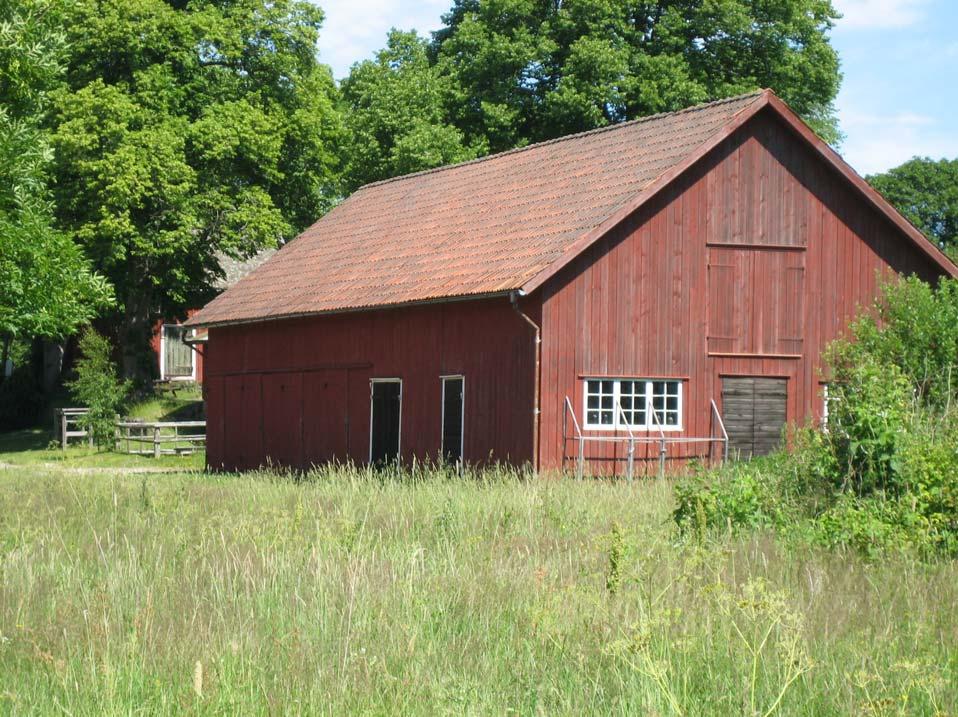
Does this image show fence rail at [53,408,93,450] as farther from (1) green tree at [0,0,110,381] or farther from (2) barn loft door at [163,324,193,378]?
(1) green tree at [0,0,110,381]

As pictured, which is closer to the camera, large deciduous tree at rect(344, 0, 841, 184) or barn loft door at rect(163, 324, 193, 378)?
large deciduous tree at rect(344, 0, 841, 184)

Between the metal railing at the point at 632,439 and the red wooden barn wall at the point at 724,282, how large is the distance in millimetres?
112

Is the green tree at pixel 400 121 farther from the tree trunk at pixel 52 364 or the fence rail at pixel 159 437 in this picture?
the tree trunk at pixel 52 364

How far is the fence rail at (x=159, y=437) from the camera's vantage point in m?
38.3

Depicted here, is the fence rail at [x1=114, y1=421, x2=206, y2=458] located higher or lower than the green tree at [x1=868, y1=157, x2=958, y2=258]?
lower

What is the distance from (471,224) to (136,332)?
18885mm

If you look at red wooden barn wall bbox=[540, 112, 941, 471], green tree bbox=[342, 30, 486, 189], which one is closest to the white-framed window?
red wooden barn wall bbox=[540, 112, 941, 471]

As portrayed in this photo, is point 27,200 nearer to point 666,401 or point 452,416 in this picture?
point 452,416

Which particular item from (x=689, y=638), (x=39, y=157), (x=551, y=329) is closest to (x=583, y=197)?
(x=551, y=329)

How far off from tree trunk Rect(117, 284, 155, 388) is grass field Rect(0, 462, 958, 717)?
30707mm

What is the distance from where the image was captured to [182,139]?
38906mm

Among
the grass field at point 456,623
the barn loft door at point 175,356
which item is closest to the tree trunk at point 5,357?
the barn loft door at point 175,356

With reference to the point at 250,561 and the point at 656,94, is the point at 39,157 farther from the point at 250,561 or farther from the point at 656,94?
the point at 656,94

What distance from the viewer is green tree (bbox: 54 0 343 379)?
37.9 m
